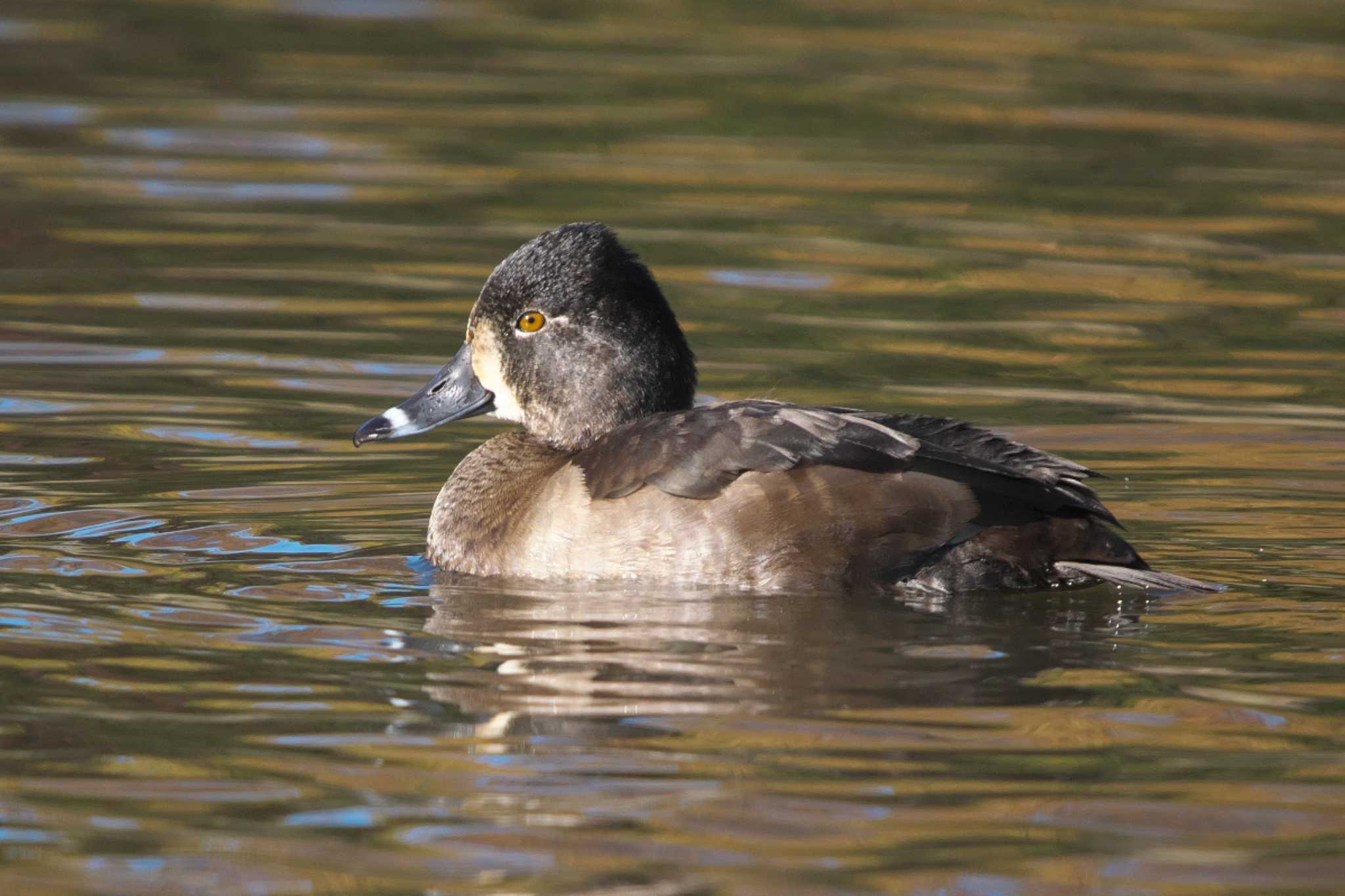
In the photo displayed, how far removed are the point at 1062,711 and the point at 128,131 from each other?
366 inches

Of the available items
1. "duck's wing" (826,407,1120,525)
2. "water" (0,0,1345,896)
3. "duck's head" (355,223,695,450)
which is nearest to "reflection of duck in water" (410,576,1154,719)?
"water" (0,0,1345,896)

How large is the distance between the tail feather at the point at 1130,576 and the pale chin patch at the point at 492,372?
1.90m

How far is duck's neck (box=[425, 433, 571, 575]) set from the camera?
21.9 ft

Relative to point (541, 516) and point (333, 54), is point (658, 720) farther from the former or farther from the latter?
point (333, 54)

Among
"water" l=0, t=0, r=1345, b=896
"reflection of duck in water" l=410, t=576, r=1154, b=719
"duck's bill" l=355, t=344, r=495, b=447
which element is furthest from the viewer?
"duck's bill" l=355, t=344, r=495, b=447

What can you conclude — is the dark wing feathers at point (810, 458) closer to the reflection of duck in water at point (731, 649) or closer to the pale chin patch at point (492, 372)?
the reflection of duck in water at point (731, 649)

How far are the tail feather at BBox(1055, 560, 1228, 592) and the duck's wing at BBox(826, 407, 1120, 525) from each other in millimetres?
138

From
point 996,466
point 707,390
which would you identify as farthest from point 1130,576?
point 707,390

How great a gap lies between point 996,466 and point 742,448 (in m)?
0.69

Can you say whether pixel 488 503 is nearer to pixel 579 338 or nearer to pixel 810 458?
pixel 579 338

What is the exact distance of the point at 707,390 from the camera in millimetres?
9039

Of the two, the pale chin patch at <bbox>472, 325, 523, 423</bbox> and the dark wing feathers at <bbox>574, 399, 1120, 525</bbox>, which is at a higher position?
the pale chin patch at <bbox>472, 325, 523, 423</bbox>

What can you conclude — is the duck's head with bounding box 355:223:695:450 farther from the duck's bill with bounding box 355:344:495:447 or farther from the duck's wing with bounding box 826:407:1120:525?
the duck's wing with bounding box 826:407:1120:525

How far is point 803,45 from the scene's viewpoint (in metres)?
15.4
